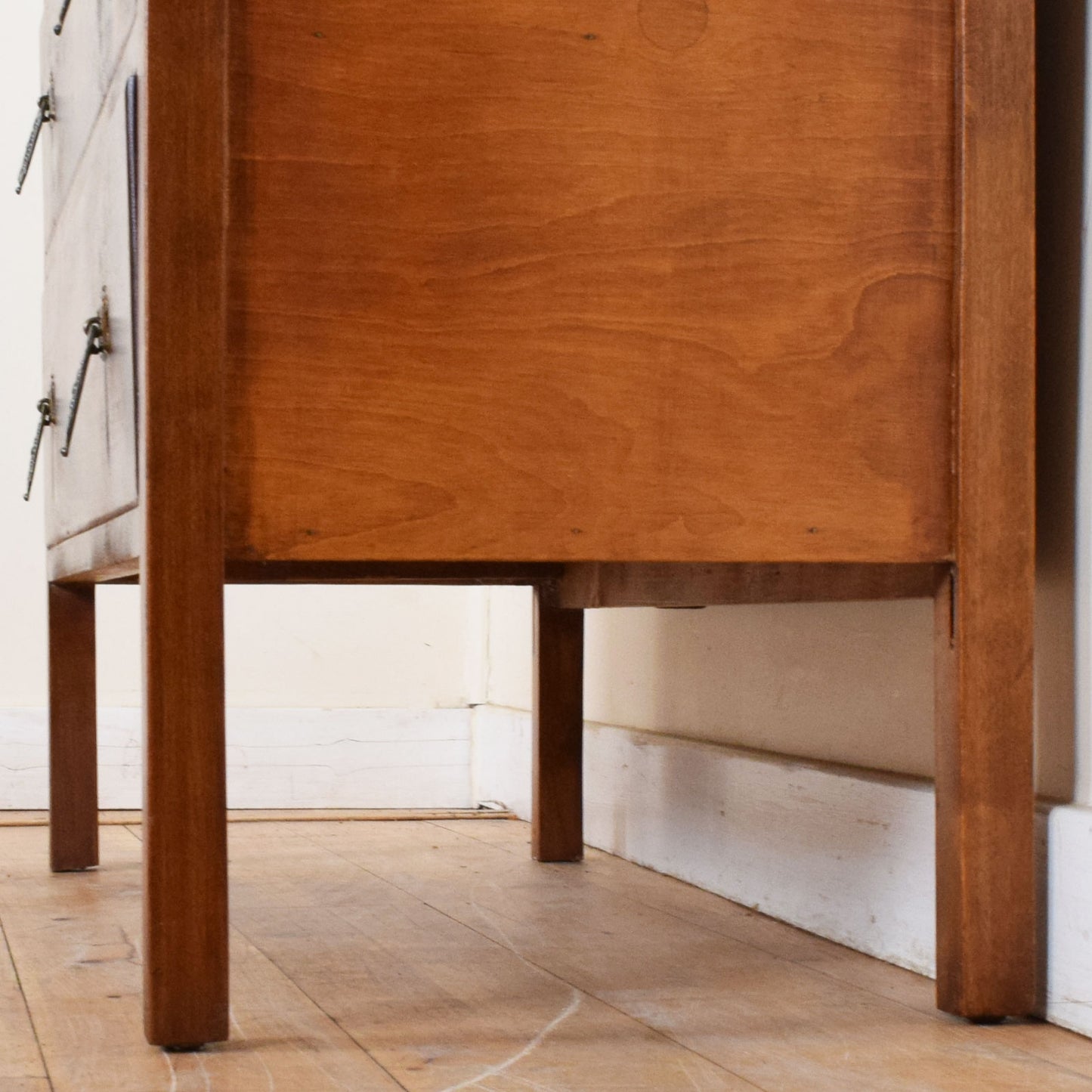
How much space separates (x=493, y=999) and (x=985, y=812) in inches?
12.6

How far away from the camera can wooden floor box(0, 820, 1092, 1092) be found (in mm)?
786

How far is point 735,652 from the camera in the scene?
1.39 metres

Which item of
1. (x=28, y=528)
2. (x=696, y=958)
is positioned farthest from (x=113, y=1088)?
(x=28, y=528)

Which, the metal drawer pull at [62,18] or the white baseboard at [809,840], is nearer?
the white baseboard at [809,840]

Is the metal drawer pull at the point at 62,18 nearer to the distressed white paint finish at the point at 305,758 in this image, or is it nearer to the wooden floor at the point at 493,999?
the wooden floor at the point at 493,999

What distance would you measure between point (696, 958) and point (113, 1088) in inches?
17.6

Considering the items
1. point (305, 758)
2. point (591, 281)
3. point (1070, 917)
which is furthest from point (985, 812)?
point (305, 758)

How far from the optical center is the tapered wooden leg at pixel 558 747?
1.54m

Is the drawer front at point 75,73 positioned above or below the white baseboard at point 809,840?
above

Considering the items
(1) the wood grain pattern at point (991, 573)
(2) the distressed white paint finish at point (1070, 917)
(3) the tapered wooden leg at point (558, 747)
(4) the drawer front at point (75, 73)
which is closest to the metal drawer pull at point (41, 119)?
(4) the drawer front at point (75, 73)

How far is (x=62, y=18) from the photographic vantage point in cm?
136

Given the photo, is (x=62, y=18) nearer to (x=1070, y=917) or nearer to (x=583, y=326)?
(x=583, y=326)

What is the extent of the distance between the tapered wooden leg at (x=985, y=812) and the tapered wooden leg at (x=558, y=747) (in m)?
0.67

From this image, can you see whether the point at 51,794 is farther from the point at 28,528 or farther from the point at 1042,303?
the point at 1042,303
